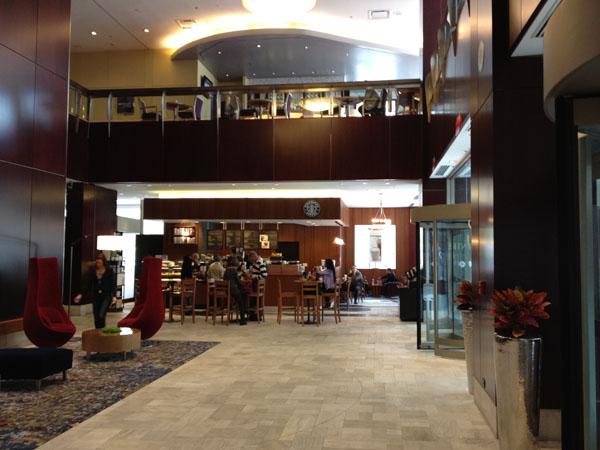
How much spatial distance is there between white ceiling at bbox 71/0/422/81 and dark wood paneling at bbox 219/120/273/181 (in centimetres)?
371

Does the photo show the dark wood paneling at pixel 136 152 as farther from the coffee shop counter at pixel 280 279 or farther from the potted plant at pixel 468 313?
the potted plant at pixel 468 313

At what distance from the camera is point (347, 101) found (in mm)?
12766

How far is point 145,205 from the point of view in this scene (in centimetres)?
1587

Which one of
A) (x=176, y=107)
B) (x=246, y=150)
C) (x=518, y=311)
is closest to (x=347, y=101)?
(x=246, y=150)

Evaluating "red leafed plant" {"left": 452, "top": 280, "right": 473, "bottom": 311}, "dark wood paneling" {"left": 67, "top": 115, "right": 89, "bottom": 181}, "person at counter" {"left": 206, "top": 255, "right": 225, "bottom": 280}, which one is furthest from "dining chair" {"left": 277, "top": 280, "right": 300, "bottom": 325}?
"red leafed plant" {"left": 452, "top": 280, "right": 473, "bottom": 311}

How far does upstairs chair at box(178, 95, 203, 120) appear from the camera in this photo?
13.1 metres

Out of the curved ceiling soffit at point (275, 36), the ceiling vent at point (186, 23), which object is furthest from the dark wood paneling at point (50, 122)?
the curved ceiling soffit at point (275, 36)

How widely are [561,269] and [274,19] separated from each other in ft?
45.3

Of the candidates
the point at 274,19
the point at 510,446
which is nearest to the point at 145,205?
the point at 274,19

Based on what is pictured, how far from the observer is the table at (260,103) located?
42.5ft

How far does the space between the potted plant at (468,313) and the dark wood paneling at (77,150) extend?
10.1 m

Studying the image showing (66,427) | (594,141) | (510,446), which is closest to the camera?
(594,141)

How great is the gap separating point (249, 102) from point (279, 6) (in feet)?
10.0

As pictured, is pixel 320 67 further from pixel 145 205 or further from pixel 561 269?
pixel 561 269
